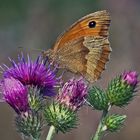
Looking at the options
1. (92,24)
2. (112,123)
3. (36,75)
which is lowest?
(112,123)

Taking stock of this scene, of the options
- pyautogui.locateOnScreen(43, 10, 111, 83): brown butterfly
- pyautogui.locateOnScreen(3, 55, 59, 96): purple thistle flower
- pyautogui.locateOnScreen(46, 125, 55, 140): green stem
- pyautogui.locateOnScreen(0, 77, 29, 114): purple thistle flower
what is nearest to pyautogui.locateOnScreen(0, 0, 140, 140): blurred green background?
pyautogui.locateOnScreen(43, 10, 111, 83): brown butterfly

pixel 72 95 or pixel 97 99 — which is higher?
pixel 72 95

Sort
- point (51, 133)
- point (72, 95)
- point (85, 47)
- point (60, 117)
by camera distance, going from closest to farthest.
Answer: point (51, 133), point (60, 117), point (72, 95), point (85, 47)

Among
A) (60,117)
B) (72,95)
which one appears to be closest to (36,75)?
(72,95)

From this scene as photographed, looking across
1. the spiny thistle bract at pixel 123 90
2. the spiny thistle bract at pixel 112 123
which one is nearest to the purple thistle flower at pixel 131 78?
the spiny thistle bract at pixel 123 90

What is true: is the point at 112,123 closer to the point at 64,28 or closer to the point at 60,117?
the point at 60,117

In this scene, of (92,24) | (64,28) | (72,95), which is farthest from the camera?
(64,28)

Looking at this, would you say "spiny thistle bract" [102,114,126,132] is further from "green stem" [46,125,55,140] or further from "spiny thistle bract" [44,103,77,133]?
"green stem" [46,125,55,140]

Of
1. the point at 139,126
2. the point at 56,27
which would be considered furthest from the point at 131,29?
the point at 139,126
